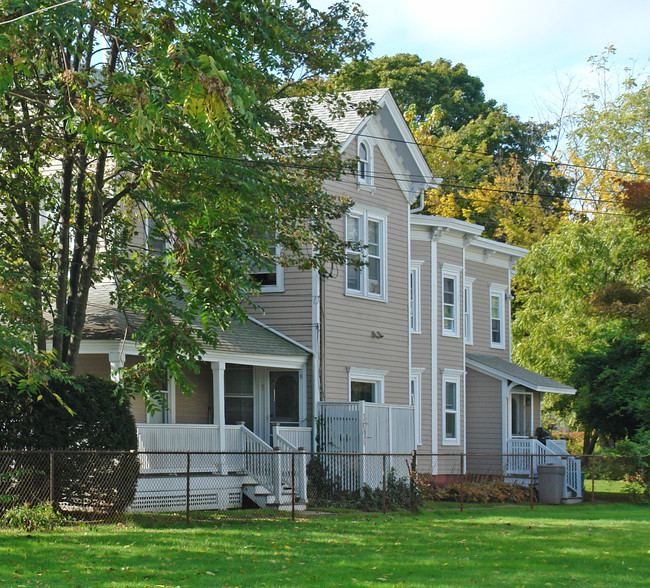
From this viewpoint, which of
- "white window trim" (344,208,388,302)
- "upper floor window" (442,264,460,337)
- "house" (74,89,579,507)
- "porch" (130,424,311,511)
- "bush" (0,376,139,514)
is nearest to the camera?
"bush" (0,376,139,514)

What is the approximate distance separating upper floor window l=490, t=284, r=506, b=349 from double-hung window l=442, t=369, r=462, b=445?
416cm

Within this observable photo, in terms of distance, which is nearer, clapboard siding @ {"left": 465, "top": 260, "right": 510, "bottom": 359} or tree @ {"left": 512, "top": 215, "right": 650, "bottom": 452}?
clapboard siding @ {"left": 465, "top": 260, "right": 510, "bottom": 359}

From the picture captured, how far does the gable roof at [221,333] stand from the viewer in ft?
64.4

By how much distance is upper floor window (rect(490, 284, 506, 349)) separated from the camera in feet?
113

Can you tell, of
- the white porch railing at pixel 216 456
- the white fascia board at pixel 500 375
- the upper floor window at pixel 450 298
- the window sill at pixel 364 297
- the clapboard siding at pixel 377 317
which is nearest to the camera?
the white porch railing at pixel 216 456

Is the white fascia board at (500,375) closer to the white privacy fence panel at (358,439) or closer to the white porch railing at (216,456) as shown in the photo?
the white privacy fence panel at (358,439)

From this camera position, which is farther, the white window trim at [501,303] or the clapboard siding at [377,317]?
the white window trim at [501,303]

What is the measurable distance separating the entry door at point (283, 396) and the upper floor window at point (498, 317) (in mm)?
12032

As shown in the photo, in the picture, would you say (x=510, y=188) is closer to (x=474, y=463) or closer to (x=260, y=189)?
(x=474, y=463)

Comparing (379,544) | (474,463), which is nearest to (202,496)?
(379,544)

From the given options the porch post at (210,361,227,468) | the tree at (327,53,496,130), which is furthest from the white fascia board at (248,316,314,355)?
the tree at (327,53,496,130)

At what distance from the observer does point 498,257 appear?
34531mm

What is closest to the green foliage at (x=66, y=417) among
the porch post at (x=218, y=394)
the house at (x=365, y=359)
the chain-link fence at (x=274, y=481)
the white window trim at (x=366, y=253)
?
the chain-link fence at (x=274, y=481)

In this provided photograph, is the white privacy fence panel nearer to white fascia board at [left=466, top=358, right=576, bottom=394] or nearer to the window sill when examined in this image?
the window sill
